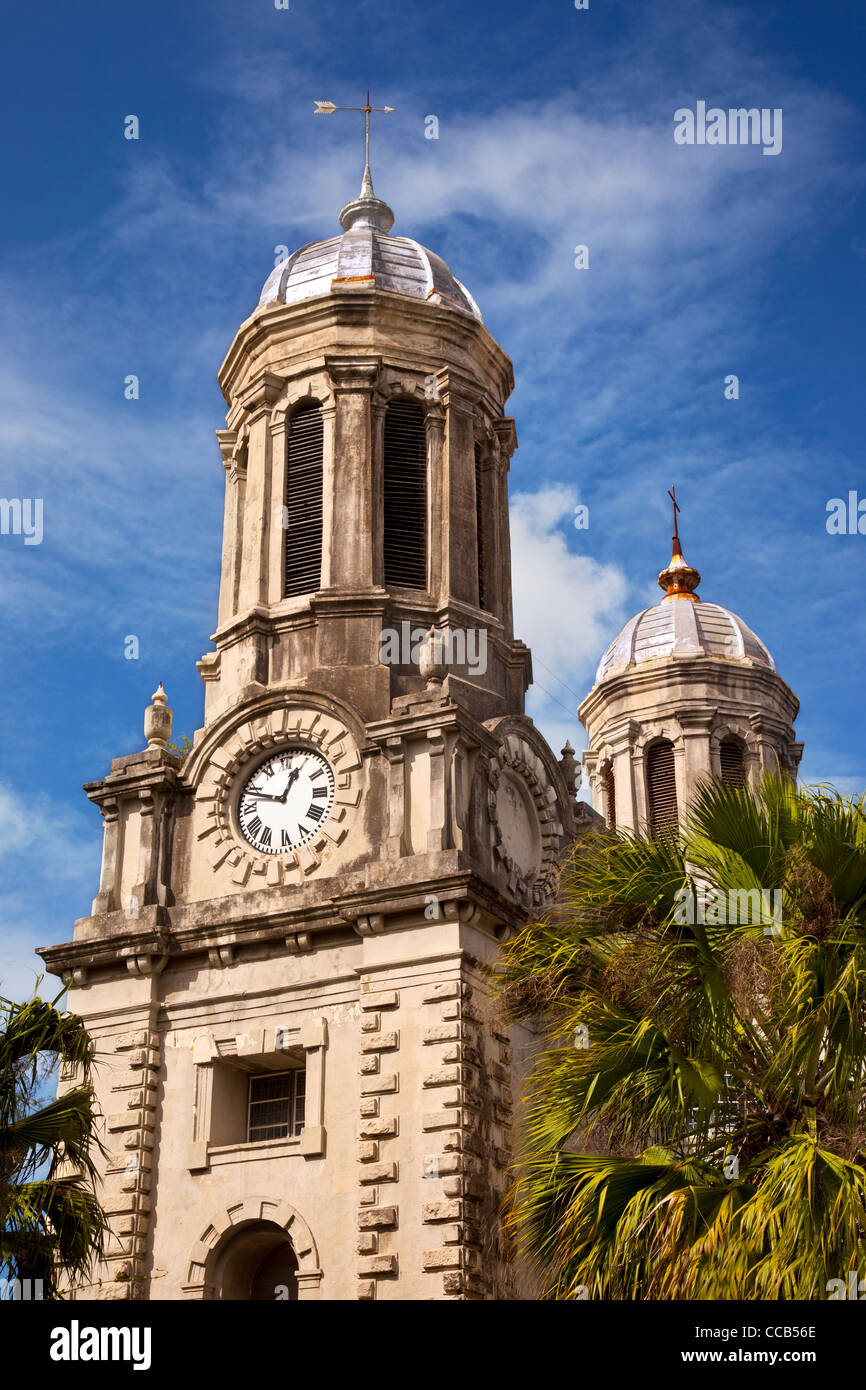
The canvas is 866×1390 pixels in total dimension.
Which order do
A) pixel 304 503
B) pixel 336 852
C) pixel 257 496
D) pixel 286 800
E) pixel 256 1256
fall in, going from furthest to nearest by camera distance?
pixel 257 496 < pixel 304 503 < pixel 286 800 < pixel 336 852 < pixel 256 1256

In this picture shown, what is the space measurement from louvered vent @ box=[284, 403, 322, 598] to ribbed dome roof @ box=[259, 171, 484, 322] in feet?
8.48

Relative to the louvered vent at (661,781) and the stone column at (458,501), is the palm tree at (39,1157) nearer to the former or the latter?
the stone column at (458,501)

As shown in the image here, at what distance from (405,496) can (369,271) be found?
16.7 ft

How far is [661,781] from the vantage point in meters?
44.8

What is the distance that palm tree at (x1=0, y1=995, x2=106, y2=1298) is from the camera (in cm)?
2008

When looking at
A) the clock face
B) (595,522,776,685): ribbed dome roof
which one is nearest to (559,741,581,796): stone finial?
the clock face

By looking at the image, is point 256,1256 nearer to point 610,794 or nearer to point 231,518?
point 231,518

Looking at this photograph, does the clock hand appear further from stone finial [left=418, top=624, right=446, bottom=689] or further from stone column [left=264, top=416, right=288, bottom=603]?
stone column [left=264, top=416, right=288, bottom=603]

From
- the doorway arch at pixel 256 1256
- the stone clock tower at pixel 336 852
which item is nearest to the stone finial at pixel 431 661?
the stone clock tower at pixel 336 852

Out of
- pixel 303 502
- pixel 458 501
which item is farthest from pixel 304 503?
pixel 458 501

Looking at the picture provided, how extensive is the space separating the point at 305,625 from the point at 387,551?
2.06 meters

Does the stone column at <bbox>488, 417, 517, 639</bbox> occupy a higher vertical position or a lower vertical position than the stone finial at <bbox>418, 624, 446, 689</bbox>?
→ higher
